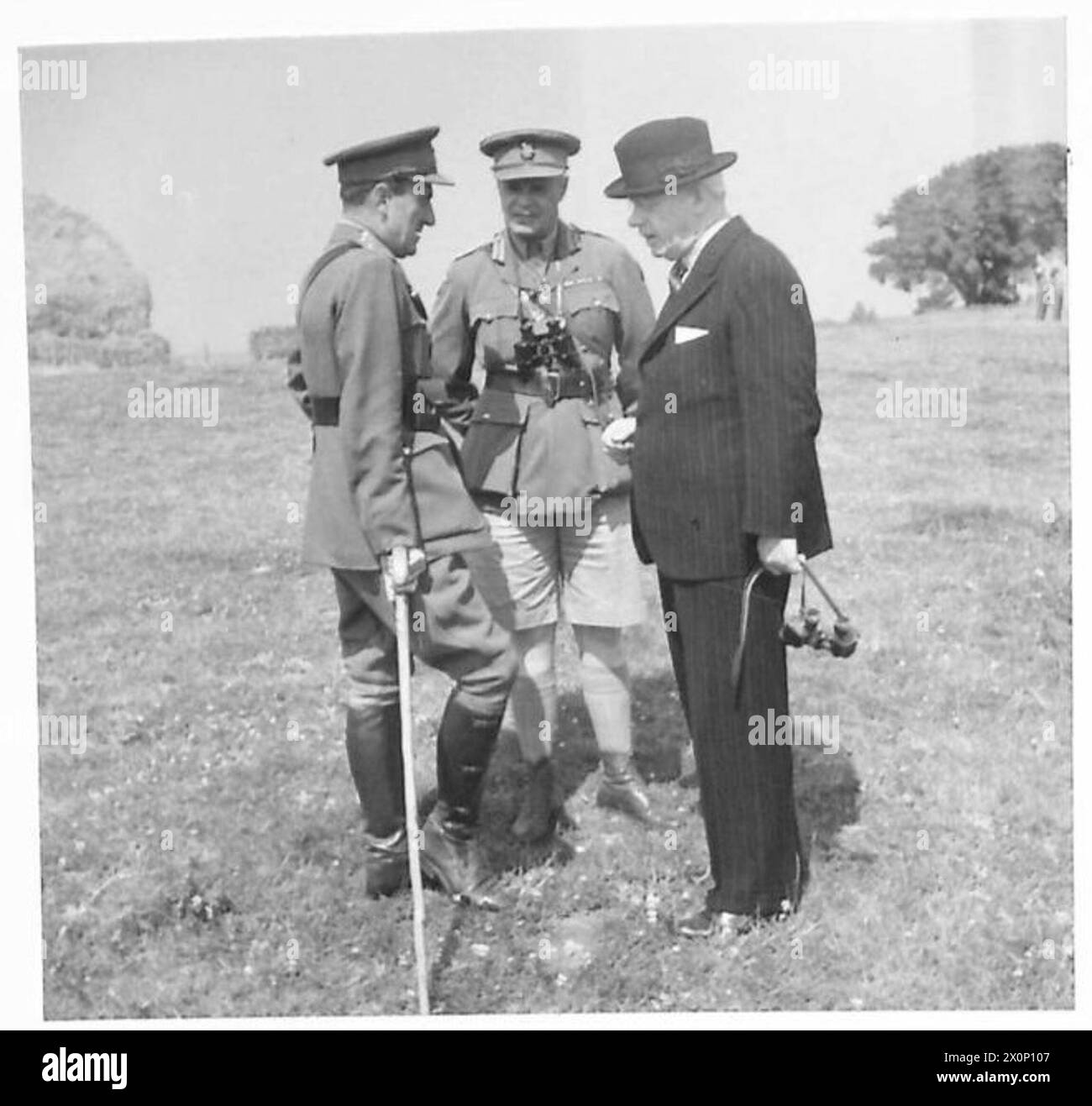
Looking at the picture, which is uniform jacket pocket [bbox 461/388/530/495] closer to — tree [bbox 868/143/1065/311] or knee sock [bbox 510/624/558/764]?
knee sock [bbox 510/624/558/764]

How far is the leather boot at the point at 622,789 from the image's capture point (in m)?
4.70

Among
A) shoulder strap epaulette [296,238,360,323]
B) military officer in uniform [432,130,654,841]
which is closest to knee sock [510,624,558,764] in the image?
military officer in uniform [432,130,654,841]

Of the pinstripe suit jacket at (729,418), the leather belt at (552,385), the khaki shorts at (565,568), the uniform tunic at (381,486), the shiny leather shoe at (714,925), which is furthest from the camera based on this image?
the khaki shorts at (565,568)

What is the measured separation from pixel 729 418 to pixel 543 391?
0.74 m

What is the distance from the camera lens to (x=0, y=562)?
181 inches

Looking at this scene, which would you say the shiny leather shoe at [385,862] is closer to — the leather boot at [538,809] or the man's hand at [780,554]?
the leather boot at [538,809]

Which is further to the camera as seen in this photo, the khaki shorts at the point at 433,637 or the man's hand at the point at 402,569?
the khaki shorts at the point at 433,637

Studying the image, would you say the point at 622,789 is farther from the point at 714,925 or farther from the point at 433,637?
the point at 433,637

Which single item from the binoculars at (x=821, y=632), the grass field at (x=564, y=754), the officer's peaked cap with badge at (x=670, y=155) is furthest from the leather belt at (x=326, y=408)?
the binoculars at (x=821, y=632)

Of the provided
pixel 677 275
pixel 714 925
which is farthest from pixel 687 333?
pixel 714 925

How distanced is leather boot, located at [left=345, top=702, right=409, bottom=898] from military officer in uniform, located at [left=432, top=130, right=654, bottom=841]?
0.45 metres

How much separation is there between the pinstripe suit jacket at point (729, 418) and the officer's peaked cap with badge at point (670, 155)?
19cm

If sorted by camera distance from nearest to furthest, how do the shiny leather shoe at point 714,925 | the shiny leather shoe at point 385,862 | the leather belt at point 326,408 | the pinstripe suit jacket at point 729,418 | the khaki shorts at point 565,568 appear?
the pinstripe suit jacket at point 729,418 < the leather belt at point 326,408 < the shiny leather shoe at point 714,925 < the shiny leather shoe at point 385,862 < the khaki shorts at point 565,568

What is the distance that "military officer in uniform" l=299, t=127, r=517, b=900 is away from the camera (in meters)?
3.96
